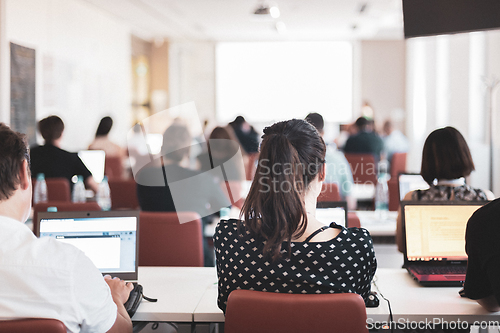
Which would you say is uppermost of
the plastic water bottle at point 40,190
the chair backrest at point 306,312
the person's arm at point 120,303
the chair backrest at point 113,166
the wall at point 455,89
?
the wall at point 455,89

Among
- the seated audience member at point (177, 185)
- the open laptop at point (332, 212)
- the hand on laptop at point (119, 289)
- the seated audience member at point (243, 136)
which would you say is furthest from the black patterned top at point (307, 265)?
the seated audience member at point (243, 136)

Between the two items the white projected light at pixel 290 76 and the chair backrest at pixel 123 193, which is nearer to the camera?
the chair backrest at pixel 123 193

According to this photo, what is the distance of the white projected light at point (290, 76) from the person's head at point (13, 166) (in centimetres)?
1105

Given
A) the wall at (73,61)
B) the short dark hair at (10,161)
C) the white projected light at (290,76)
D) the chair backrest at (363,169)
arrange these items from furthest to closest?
the white projected light at (290,76), the wall at (73,61), the chair backrest at (363,169), the short dark hair at (10,161)

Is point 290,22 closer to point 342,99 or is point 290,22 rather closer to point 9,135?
point 342,99

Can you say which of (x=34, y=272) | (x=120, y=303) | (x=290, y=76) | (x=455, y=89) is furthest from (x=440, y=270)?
(x=290, y=76)

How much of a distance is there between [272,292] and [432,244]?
1.02 metres

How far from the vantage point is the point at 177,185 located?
3291 mm

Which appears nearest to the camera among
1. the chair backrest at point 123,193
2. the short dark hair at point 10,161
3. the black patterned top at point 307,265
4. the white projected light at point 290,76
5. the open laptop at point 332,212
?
the short dark hair at point 10,161

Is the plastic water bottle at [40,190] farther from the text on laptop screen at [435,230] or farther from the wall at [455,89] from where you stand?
the wall at [455,89]

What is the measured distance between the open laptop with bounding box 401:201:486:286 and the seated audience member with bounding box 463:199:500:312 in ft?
1.66

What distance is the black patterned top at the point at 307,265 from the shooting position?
1.47 m

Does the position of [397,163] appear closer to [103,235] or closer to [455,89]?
[455,89]

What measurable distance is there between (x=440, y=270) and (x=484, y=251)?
24.2 inches
